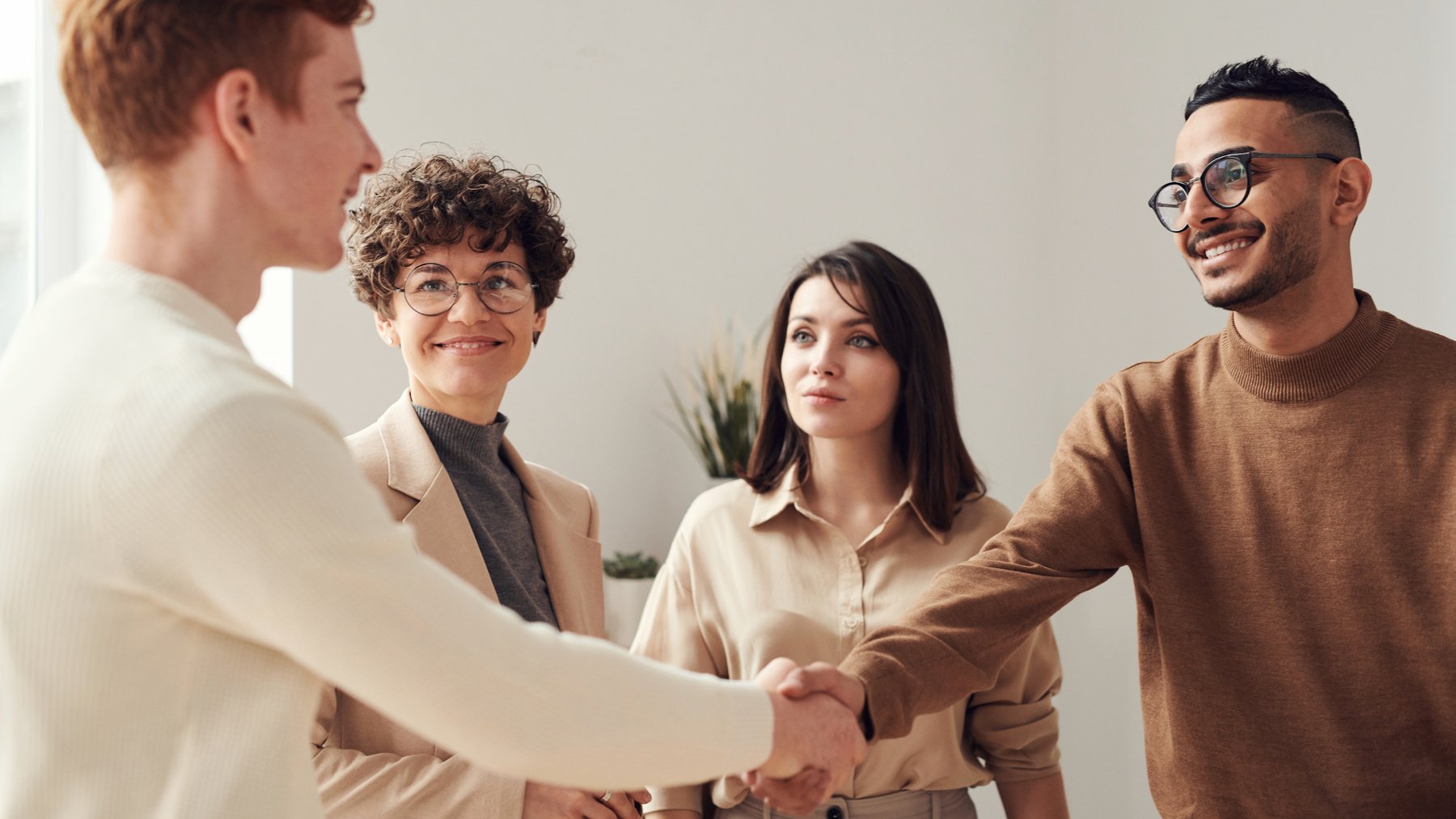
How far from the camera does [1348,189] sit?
5.77 ft

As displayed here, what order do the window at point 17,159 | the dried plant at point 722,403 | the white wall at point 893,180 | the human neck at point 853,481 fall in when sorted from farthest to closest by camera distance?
the dried plant at point 722,403 < the white wall at point 893,180 < the window at point 17,159 < the human neck at point 853,481

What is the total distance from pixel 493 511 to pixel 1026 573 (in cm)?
77

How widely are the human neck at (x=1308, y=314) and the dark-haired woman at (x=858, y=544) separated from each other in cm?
59

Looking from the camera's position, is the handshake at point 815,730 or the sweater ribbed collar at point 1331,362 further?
the sweater ribbed collar at point 1331,362

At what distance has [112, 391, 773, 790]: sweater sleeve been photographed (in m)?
0.89

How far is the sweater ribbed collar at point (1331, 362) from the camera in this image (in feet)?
5.57

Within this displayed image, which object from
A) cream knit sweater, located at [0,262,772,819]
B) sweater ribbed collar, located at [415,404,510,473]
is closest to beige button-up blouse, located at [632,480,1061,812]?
Answer: sweater ribbed collar, located at [415,404,510,473]

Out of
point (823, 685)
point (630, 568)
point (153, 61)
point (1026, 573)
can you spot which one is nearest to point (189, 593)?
point (153, 61)

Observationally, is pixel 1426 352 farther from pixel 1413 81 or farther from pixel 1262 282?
pixel 1413 81

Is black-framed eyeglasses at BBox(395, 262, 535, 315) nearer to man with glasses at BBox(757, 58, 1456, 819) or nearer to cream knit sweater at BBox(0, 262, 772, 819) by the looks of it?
man with glasses at BBox(757, 58, 1456, 819)

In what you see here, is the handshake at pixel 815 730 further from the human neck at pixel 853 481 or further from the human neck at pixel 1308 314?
the human neck at pixel 1308 314

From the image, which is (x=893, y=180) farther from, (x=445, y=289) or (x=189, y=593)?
(x=189, y=593)

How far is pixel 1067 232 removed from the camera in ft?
13.8

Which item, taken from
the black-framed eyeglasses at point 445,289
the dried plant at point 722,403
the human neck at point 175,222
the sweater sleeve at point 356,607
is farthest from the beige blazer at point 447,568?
the dried plant at point 722,403
